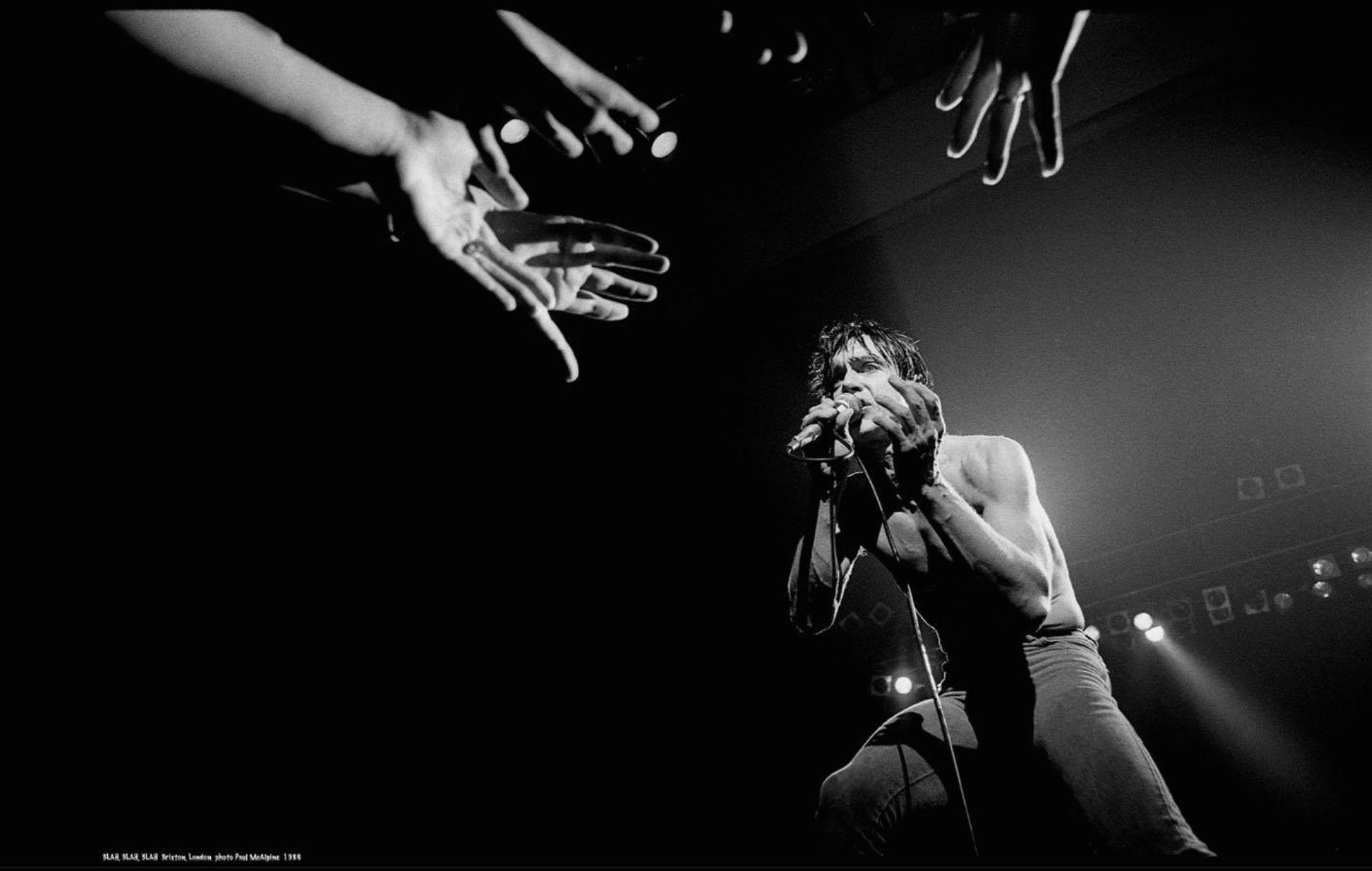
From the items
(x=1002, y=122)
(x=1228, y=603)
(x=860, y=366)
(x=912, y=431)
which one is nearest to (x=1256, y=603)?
(x=1228, y=603)

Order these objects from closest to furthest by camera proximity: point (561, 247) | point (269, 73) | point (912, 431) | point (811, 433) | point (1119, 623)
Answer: point (269, 73)
point (561, 247)
point (912, 431)
point (811, 433)
point (1119, 623)

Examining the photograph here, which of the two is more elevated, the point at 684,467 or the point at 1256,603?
the point at 684,467

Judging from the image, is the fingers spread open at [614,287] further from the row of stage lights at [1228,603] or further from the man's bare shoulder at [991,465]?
the row of stage lights at [1228,603]

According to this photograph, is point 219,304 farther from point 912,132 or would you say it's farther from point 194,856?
point 912,132

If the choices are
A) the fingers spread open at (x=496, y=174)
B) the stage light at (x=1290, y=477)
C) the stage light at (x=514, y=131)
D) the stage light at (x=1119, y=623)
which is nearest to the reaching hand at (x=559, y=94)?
the fingers spread open at (x=496, y=174)

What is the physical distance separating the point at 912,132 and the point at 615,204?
1930 millimetres

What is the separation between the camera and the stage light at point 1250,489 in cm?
380

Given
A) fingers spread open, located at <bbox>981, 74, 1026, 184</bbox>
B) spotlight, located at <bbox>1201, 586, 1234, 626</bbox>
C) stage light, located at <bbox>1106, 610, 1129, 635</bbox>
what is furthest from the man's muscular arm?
spotlight, located at <bbox>1201, 586, 1234, 626</bbox>

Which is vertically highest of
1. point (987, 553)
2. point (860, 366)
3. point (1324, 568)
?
point (860, 366)

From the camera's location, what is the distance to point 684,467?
485cm

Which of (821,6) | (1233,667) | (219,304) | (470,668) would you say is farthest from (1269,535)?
(219,304)

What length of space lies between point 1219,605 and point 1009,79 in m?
3.93

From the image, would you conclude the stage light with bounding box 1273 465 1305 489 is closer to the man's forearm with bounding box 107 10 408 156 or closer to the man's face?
the man's face

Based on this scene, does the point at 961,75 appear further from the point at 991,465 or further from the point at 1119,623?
the point at 1119,623
